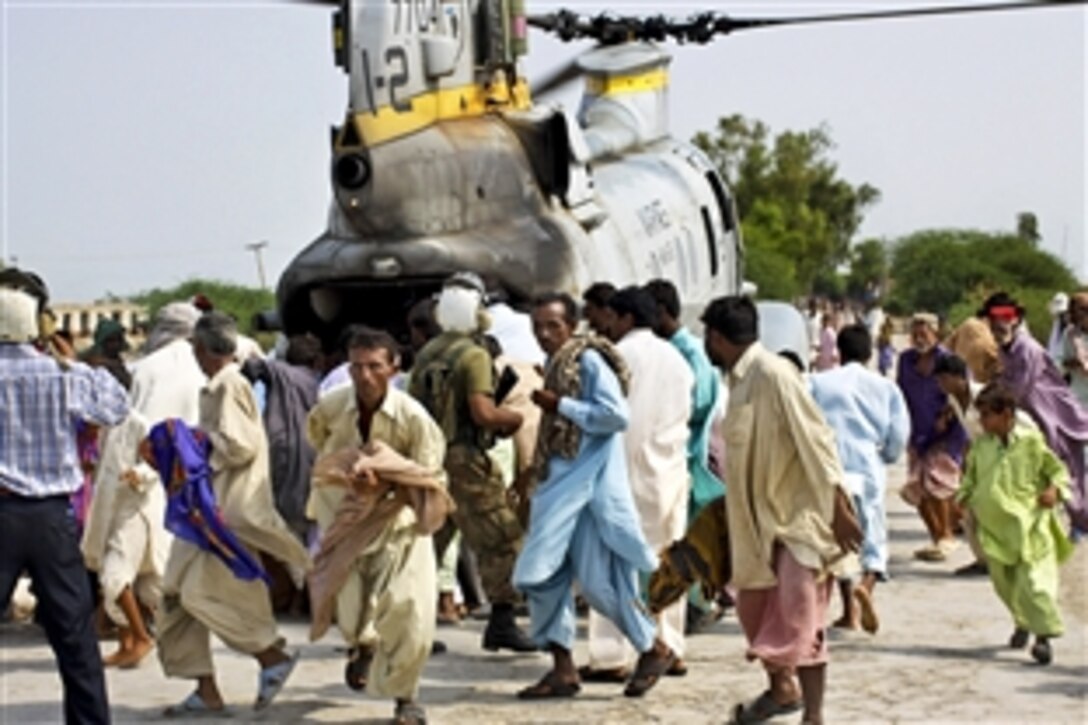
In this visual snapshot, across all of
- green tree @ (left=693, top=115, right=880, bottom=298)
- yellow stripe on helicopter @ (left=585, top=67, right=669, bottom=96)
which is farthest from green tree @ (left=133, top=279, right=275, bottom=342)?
yellow stripe on helicopter @ (left=585, top=67, right=669, bottom=96)

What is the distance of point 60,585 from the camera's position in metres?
6.99

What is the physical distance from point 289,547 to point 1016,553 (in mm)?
3432

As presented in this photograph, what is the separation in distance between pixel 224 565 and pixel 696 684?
2.17 meters

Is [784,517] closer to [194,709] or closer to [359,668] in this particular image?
[359,668]

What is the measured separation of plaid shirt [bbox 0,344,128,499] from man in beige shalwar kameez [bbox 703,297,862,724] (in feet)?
7.72

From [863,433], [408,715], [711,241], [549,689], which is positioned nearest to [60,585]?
[408,715]

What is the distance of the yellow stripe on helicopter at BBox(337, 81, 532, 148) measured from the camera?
12.8 m

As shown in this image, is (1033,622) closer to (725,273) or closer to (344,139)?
(344,139)

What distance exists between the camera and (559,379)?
8273 mm

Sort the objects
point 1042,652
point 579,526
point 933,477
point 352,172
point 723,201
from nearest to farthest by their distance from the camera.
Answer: point 579,526, point 1042,652, point 352,172, point 933,477, point 723,201

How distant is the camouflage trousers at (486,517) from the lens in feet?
29.1

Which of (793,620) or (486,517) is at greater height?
(486,517)

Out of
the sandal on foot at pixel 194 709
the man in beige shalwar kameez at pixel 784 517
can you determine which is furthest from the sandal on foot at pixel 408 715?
the man in beige shalwar kameez at pixel 784 517

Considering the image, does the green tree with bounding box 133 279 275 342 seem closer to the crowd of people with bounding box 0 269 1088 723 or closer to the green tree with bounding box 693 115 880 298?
the green tree with bounding box 693 115 880 298
